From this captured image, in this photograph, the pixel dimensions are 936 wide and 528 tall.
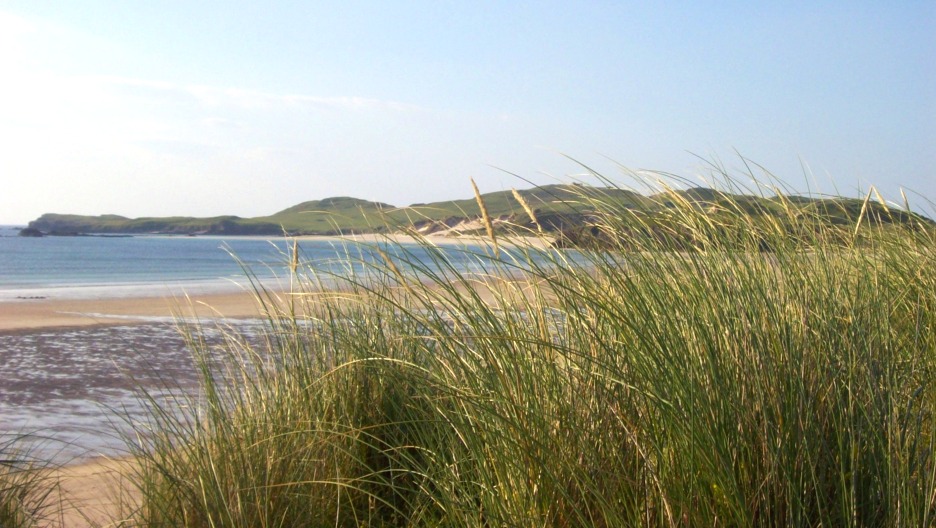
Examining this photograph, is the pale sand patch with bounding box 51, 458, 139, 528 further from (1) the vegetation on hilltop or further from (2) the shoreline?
(2) the shoreline

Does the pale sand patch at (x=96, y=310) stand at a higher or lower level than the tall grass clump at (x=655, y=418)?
lower

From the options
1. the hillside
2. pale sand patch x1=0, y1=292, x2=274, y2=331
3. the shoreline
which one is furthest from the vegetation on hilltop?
pale sand patch x1=0, y1=292, x2=274, y2=331

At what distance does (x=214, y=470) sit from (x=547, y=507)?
1.03m

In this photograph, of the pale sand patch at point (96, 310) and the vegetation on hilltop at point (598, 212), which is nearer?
the vegetation on hilltop at point (598, 212)

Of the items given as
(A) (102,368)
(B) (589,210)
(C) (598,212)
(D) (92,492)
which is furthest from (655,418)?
(A) (102,368)

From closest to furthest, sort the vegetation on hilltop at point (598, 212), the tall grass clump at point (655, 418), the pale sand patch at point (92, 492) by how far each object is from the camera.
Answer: the tall grass clump at point (655, 418) → the vegetation on hilltop at point (598, 212) → the pale sand patch at point (92, 492)

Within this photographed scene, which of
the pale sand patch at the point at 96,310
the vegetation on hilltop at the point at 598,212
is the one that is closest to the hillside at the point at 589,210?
the vegetation on hilltop at the point at 598,212

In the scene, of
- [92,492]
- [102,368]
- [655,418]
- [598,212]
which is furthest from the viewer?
[102,368]

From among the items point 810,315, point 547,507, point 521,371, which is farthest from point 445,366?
point 810,315

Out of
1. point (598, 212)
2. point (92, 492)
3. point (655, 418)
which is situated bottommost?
point (92, 492)

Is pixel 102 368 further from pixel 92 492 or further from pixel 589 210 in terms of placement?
pixel 589 210

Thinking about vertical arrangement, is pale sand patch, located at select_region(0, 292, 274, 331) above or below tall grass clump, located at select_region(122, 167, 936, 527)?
below

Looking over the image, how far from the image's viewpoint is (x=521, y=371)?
2.30 meters

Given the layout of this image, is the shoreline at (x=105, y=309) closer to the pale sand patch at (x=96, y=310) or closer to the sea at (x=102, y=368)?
the pale sand patch at (x=96, y=310)
